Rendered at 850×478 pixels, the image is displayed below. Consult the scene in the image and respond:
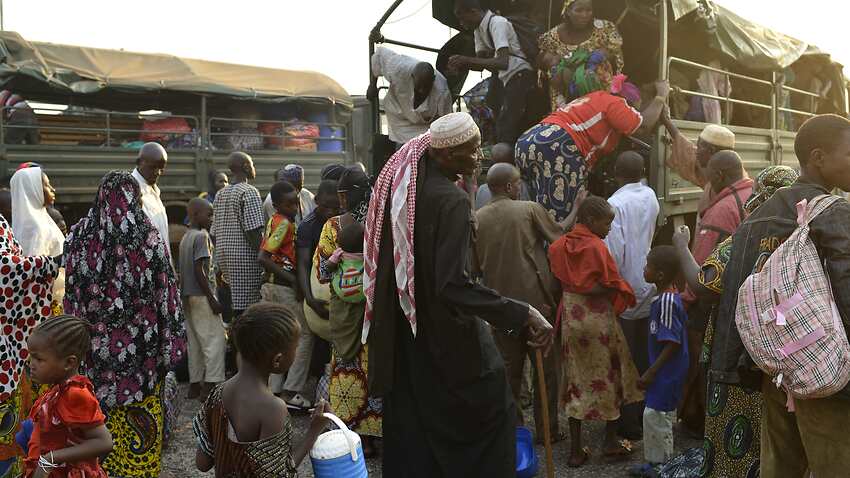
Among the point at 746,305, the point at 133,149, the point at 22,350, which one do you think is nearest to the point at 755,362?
the point at 746,305

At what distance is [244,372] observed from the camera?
2.35 metres

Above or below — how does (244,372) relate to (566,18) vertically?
below

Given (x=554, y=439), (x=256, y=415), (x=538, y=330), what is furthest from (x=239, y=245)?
(x=256, y=415)

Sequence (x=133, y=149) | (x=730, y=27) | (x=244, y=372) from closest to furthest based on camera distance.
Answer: (x=244, y=372) → (x=730, y=27) → (x=133, y=149)

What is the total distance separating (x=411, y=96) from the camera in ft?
21.1

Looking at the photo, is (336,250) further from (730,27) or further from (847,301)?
(730,27)

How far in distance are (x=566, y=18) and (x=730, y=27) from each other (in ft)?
7.11

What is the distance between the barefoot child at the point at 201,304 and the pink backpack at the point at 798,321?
4278mm

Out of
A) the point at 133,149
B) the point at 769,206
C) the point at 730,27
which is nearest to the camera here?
the point at 769,206

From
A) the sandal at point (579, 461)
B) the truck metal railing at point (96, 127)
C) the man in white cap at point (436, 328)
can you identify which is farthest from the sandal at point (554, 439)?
the truck metal railing at point (96, 127)

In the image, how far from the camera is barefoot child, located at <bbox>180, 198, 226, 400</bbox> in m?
5.70

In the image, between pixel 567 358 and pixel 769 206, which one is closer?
pixel 769 206

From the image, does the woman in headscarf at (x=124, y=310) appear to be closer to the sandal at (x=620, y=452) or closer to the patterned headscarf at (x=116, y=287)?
the patterned headscarf at (x=116, y=287)

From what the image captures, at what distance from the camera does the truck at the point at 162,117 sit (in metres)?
10.4
